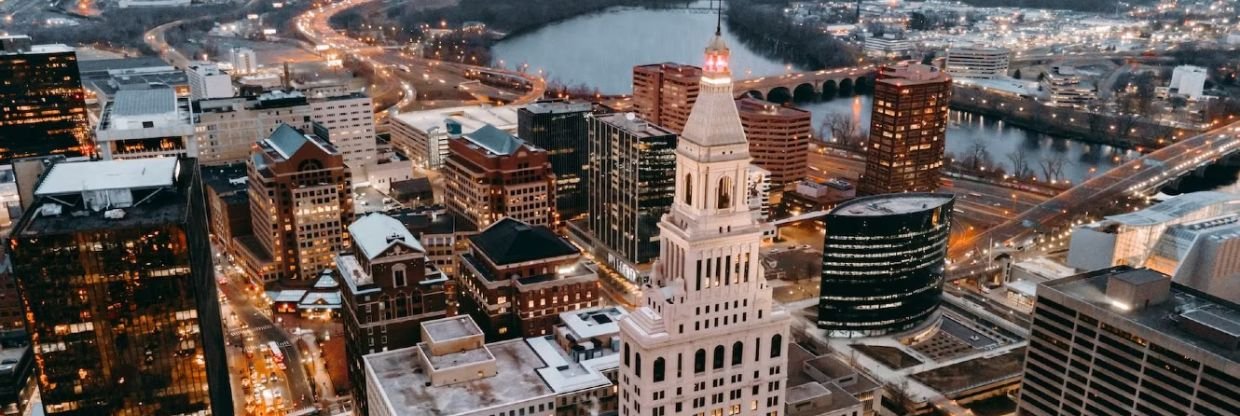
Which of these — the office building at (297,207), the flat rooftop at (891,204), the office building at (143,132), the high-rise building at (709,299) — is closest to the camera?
the high-rise building at (709,299)

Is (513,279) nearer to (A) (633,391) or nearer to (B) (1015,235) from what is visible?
(A) (633,391)

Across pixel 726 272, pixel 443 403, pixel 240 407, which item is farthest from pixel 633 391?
pixel 240 407

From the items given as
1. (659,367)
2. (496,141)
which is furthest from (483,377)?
(496,141)

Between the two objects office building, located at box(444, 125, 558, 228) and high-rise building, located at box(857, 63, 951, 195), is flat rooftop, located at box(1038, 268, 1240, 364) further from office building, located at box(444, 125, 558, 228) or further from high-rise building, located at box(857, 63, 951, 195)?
high-rise building, located at box(857, 63, 951, 195)

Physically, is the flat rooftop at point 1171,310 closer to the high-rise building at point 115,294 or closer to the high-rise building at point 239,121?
the high-rise building at point 115,294

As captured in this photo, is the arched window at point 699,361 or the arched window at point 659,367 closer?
the arched window at point 659,367

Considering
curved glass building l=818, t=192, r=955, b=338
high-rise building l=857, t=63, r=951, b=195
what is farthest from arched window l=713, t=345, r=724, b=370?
high-rise building l=857, t=63, r=951, b=195

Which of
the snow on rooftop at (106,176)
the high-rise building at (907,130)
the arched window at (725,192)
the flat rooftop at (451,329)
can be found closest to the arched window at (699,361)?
the arched window at (725,192)
